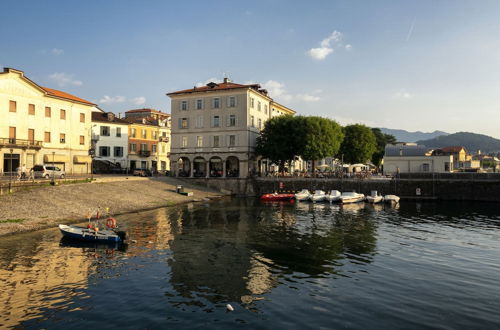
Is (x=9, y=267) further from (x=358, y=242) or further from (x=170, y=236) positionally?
(x=358, y=242)

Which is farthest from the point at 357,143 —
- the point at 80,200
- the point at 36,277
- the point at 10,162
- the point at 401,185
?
the point at 36,277

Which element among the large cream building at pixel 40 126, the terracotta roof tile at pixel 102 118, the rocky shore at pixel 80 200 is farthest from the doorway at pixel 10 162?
the terracotta roof tile at pixel 102 118

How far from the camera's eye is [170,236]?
98.6ft

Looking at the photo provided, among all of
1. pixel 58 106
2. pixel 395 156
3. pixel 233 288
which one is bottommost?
pixel 233 288

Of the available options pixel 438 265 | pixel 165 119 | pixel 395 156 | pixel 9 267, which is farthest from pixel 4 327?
pixel 165 119

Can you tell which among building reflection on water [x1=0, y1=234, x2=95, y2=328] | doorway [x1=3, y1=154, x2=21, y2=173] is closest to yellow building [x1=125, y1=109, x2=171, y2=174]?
doorway [x1=3, y1=154, x2=21, y2=173]

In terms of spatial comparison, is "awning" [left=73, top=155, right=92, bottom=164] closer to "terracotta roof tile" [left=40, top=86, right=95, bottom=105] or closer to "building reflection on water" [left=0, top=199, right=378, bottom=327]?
"terracotta roof tile" [left=40, top=86, right=95, bottom=105]

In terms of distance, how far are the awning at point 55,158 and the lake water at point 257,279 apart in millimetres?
37202

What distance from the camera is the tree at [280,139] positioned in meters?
70.8

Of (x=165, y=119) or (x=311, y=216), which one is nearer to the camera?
(x=311, y=216)

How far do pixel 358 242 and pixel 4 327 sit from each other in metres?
24.0

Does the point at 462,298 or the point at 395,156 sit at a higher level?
the point at 395,156

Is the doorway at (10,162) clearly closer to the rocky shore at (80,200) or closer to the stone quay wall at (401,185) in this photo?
the rocky shore at (80,200)

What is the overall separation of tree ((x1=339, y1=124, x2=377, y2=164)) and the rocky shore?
42275 millimetres
